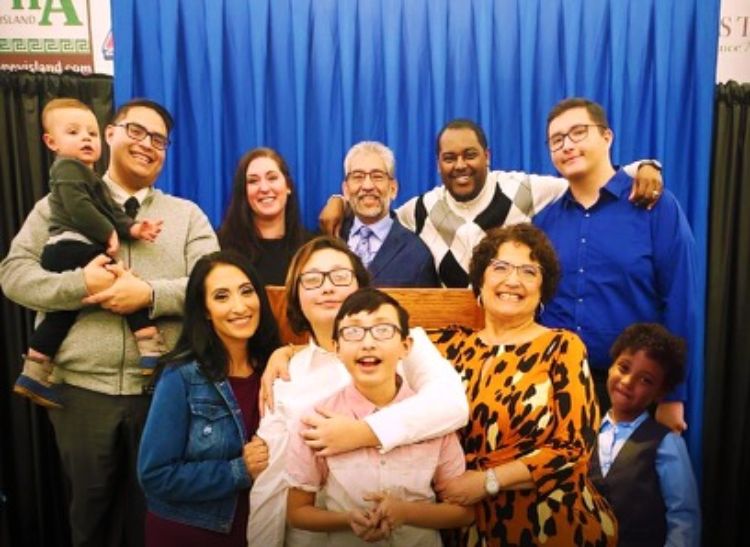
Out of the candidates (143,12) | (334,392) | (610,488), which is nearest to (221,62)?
(143,12)

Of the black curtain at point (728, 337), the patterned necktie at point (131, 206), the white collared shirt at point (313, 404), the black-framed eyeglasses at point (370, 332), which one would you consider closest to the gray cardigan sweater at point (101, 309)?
the patterned necktie at point (131, 206)

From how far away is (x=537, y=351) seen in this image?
1.33 metres

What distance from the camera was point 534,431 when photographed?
1304 millimetres

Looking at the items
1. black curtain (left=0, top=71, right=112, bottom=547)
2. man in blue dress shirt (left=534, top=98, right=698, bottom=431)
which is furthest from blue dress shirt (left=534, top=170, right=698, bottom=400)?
black curtain (left=0, top=71, right=112, bottom=547)

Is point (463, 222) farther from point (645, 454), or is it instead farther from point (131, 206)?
point (131, 206)

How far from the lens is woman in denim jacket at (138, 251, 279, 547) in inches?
52.2

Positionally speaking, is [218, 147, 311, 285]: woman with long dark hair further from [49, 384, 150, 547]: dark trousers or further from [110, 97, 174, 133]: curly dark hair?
[49, 384, 150, 547]: dark trousers

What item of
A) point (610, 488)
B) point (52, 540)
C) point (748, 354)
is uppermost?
point (748, 354)

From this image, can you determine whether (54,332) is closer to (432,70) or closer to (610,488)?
(432,70)

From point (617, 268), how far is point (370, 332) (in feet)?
2.10

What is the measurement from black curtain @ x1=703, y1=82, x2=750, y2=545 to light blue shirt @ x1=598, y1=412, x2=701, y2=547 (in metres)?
0.28

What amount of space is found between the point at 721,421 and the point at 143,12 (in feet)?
6.33

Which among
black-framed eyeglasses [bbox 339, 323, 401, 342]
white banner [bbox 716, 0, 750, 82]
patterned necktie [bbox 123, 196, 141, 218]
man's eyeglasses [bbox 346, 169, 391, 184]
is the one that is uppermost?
white banner [bbox 716, 0, 750, 82]

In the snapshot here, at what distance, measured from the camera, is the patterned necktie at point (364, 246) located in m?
1.53
